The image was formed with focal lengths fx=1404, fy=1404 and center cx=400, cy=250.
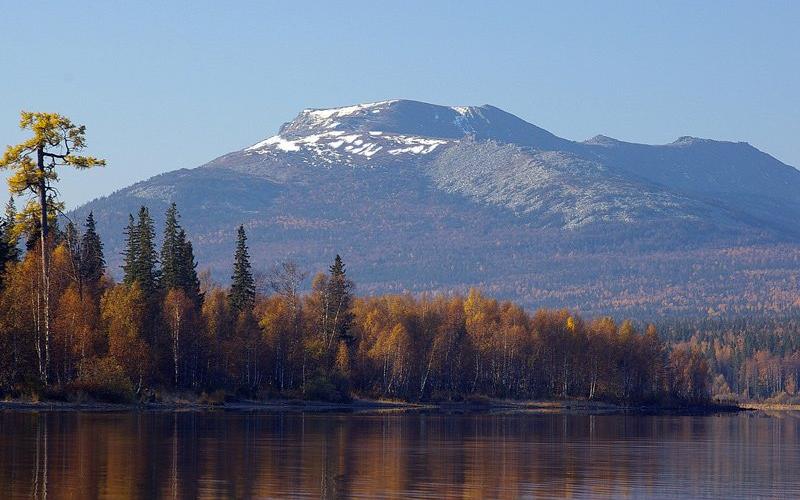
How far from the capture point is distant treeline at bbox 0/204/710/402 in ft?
291

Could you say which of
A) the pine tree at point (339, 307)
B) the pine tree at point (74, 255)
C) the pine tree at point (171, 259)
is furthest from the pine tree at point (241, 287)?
the pine tree at point (74, 255)

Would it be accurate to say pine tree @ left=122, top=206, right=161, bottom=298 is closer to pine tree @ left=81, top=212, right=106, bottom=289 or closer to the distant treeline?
the distant treeline

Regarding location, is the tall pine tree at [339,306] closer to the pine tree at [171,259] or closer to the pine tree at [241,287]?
the pine tree at [241,287]

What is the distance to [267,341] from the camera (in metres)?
124

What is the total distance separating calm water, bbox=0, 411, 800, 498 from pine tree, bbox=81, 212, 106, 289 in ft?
86.7

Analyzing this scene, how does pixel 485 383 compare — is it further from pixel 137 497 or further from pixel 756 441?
pixel 137 497

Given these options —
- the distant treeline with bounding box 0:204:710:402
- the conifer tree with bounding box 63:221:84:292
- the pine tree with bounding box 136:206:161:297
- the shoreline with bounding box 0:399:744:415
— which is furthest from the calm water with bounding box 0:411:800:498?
the pine tree with bounding box 136:206:161:297

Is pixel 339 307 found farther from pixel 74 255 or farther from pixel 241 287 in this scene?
pixel 74 255

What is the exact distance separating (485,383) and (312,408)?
48.9 metres

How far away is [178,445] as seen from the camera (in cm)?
5903

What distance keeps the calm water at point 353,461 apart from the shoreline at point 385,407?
264cm

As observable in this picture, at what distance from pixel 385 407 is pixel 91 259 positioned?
3027 cm

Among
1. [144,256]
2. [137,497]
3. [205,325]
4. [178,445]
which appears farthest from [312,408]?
[137,497]

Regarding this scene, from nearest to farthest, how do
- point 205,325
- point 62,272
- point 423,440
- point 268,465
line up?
point 268,465 → point 423,440 → point 62,272 → point 205,325
